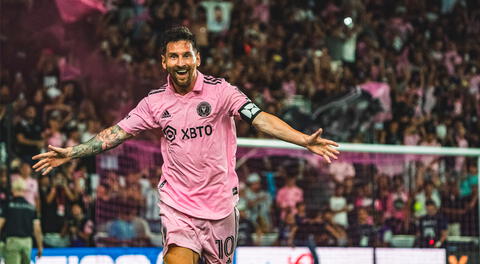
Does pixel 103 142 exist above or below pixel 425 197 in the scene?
above

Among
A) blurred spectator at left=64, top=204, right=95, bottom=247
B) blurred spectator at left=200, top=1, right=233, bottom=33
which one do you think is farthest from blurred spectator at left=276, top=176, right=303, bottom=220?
blurred spectator at left=200, top=1, right=233, bottom=33

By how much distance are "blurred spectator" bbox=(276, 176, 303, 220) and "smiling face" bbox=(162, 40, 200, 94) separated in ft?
24.1

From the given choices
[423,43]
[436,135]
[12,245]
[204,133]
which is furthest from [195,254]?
[423,43]

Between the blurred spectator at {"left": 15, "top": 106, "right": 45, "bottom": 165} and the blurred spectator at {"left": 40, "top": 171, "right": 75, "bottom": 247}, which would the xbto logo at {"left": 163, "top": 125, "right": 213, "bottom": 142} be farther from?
the blurred spectator at {"left": 15, "top": 106, "right": 45, "bottom": 165}

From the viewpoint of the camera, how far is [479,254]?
1191 centimetres

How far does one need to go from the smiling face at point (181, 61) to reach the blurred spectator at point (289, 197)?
7359 millimetres

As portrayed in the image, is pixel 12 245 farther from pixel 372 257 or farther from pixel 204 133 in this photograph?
pixel 204 133

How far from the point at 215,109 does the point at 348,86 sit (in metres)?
11.9

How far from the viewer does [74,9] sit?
650 inches

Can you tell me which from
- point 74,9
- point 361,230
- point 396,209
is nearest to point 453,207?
point 396,209

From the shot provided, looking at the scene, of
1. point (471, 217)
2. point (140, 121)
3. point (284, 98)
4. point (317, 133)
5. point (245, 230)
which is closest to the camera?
point (317, 133)

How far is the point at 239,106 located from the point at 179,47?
521 mm

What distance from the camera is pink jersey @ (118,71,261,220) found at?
6152 millimetres

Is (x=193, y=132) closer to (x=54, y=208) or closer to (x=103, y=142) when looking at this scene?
(x=103, y=142)
